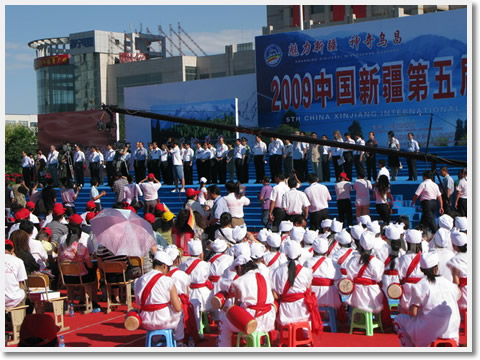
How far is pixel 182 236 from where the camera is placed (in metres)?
12.4

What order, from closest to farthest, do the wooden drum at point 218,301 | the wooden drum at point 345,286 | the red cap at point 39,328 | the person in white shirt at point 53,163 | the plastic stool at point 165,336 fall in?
the red cap at point 39,328
the wooden drum at point 218,301
the plastic stool at point 165,336
the wooden drum at point 345,286
the person in white shirt at point 53,163

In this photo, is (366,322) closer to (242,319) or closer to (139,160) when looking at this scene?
(242,319)

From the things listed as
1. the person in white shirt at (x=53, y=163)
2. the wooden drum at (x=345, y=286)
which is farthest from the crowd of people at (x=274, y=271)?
the person in white shirt at (x=53, y=163)

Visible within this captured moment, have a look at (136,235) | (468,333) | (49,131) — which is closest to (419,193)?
(136,235)

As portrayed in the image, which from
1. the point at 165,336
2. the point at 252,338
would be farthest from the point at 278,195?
the point at 252,338

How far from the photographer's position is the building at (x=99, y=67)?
71250 millimetres

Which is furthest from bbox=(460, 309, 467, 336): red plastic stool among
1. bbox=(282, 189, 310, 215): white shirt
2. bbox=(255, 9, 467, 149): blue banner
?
bbox=(255, 9, 467, 149): blue banner

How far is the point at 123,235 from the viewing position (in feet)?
34.8

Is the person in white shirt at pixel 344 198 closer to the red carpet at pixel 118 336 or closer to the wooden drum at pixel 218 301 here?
the red carpet at pixel 118 336

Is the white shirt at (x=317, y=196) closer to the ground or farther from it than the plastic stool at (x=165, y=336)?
farther from it

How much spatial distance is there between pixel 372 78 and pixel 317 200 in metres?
10.4

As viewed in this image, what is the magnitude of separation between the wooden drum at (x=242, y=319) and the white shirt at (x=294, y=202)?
6.94m

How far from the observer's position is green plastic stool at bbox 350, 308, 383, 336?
30.7ft

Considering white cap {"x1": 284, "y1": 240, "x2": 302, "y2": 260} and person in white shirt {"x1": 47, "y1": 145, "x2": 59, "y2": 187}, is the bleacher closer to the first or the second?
person in white shirt {"x1": 47, "y1": 145, "x2": 59, "y2": 187}
